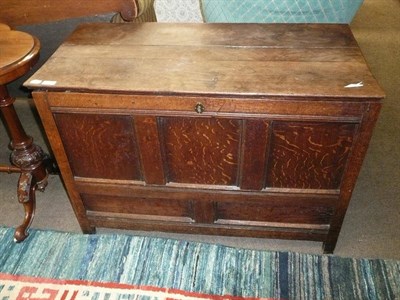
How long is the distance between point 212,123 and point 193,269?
2.10ft

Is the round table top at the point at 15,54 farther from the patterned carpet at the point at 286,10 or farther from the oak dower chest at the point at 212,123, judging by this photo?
the patterned carpet at the point at 286,10

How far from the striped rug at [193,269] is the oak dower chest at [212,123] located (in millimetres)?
99

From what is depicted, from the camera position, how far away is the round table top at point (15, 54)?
1.19m

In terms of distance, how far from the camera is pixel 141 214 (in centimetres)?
146

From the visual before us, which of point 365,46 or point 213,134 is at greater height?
point 213,134

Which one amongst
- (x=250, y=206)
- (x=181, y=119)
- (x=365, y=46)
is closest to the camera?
(x=181, y=119)

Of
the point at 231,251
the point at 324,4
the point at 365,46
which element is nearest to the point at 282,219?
the point at 231,251

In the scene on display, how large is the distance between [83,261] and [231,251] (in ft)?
2.02

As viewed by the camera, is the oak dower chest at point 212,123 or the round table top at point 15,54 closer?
the oak dower chest at point 212,123

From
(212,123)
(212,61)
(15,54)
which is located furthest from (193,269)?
(15,54)

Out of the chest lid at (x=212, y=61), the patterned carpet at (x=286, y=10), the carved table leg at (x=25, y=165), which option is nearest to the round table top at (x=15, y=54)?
the chest lid at (x=212, y=61)

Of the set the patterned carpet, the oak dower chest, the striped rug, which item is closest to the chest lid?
the oak dower chest

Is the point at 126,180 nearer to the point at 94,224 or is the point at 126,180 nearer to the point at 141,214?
the point at 141,214

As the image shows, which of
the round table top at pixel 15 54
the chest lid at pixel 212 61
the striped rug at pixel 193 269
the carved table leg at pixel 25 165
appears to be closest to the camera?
the chest lid at pixel 212 61
